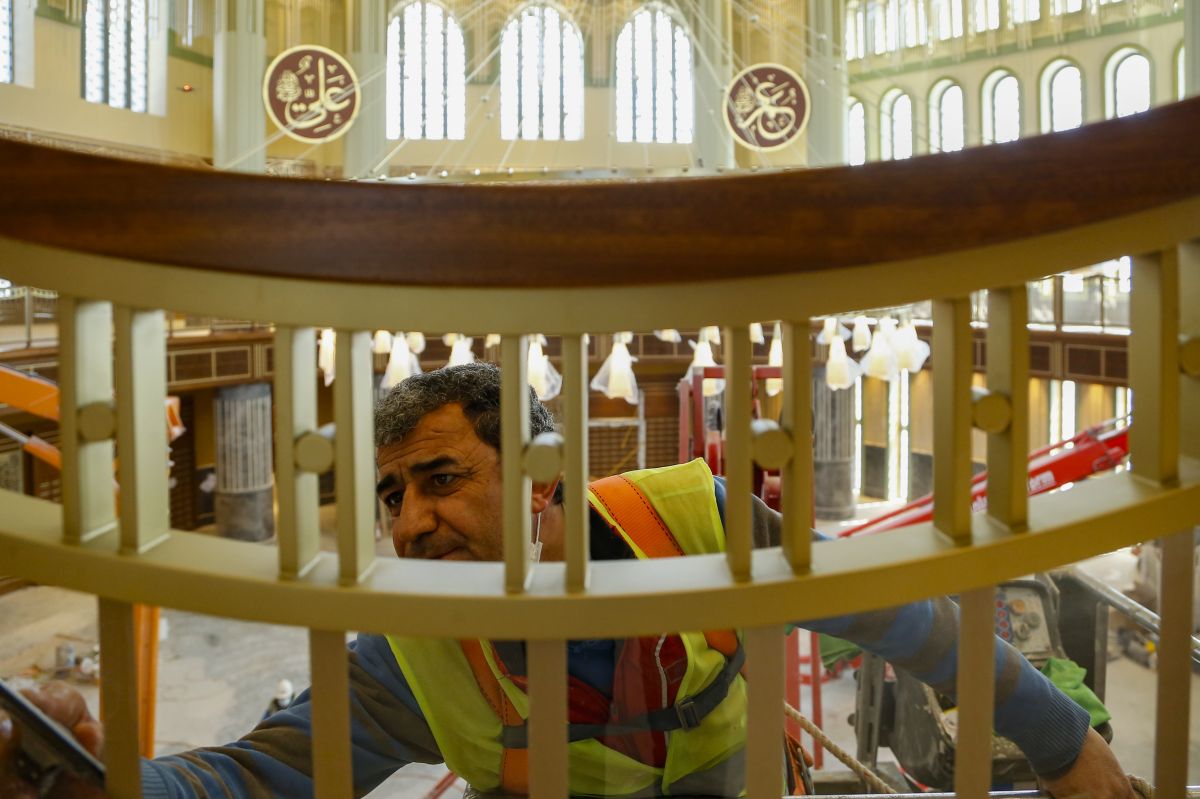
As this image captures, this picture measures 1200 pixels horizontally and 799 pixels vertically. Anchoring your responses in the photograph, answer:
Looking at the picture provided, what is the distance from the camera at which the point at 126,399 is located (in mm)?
729

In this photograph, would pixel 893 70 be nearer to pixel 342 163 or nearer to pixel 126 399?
pixel 342 163

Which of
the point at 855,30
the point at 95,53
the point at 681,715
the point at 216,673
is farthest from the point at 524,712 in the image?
the point at 855,30

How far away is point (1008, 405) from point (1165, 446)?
0.57 ft

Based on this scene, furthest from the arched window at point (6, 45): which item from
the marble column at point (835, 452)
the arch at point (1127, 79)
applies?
the arch at point (1127, 79)

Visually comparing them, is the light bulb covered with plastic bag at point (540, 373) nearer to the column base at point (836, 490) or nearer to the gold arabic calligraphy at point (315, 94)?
the gold arabic calligraphy at point (315, 94)

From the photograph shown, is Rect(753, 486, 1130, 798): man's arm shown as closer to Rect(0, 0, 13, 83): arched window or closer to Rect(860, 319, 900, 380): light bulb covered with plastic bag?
Rect(860, 319, 900, 380): light bulb covered with plastic bag

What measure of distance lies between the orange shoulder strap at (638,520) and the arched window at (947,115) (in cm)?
1580

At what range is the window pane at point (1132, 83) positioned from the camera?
13.4m

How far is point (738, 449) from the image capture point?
2.34ft

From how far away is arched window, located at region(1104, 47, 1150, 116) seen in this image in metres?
13.4

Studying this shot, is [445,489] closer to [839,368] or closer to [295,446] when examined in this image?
[295,446]

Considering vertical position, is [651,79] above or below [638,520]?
above

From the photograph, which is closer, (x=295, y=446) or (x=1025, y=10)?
(x=295, y=446)

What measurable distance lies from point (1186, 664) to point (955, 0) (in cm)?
1680
